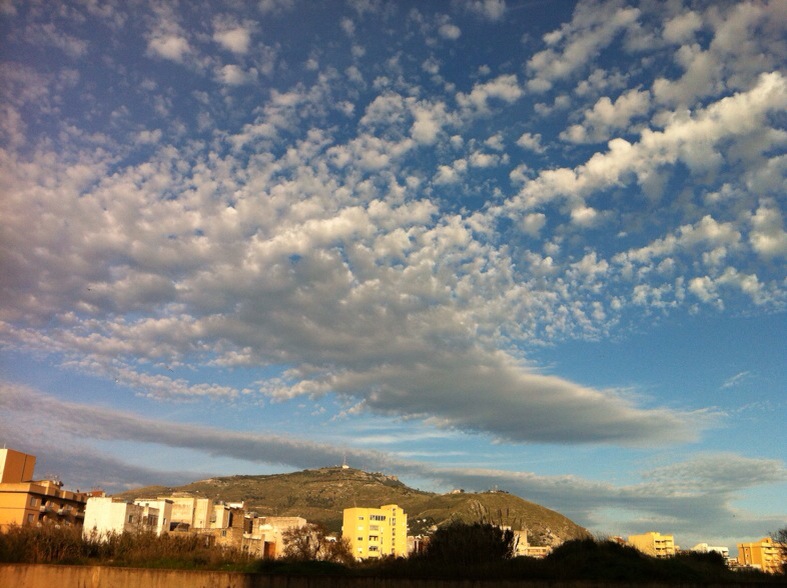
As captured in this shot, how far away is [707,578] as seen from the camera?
18.0 metres

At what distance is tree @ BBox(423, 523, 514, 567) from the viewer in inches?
812

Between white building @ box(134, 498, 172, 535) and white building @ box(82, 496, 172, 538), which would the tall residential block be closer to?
white building @ box(82, 496, 172, 538)

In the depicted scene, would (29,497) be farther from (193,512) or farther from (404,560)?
(404,560)

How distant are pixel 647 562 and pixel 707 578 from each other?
193 cm

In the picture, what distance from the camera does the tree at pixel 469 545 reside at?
67.7ft

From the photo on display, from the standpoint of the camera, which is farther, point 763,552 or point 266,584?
point 763,552

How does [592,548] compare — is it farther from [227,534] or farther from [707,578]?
[227,534]

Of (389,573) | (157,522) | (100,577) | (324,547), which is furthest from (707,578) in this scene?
(157,522)

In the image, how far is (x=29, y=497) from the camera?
66.5 metres

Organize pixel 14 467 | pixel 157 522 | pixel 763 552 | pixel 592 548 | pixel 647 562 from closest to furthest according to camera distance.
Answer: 1. pixel 647 562
2. pixel 592 548
3. pixel 14 467
4. pixel 157 522
5. pixel 763 552

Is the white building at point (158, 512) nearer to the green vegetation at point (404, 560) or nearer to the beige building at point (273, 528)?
the beige building at point (273, 528)

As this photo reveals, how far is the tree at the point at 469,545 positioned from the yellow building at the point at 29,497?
49181 mm

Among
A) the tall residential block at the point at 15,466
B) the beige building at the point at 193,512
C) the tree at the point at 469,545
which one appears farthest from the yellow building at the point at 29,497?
the tree at the point at 469,545

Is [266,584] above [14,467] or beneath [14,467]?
beneath
